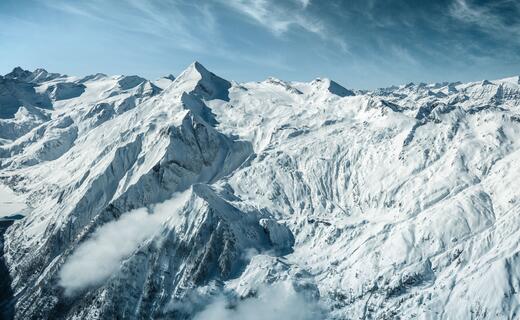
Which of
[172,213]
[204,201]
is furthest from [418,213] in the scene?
[172,213]

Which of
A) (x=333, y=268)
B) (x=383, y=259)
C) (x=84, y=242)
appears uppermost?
(x=383, y=259)

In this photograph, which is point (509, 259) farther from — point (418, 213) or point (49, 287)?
point (49, 287)

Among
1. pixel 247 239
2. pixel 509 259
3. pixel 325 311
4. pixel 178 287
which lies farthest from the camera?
pixel 247 239

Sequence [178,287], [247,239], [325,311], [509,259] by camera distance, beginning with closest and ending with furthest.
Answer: [509,259] < [325,311] < [178,287] < [247,239]

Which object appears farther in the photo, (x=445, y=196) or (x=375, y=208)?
(x=375, y=208)

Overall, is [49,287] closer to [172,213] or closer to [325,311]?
[172,213]

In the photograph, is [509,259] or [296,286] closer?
[509,259]

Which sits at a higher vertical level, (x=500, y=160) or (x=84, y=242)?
(x=500, y=160)

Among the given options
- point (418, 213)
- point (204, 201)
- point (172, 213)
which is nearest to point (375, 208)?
point (418, 213)

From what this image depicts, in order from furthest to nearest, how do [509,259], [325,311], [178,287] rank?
[178,287], [325,311], [509,259]
